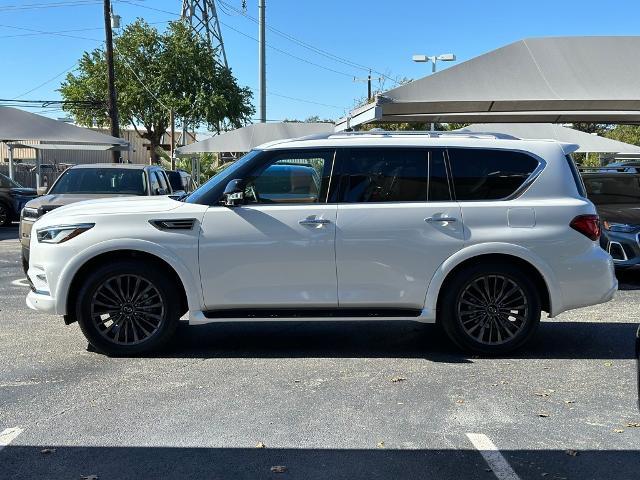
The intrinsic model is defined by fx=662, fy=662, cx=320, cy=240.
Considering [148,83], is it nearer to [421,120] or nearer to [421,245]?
[421,120]

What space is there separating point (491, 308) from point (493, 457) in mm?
2165

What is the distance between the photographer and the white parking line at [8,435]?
4090 millimetres

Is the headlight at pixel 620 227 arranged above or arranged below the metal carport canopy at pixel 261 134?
below

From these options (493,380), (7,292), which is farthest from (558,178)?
(7,292)

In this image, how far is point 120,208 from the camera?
591 centimetres

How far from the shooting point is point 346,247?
5.73m

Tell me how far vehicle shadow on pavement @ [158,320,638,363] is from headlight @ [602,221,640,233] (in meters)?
2.44

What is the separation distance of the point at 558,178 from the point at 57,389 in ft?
14.9

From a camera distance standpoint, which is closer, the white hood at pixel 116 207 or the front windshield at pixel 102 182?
the white hood at pixel 116 207

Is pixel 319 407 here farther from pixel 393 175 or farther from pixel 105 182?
pixel 105 182

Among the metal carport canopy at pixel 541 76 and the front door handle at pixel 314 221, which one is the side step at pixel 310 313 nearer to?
the front door handle at pixel 314 221

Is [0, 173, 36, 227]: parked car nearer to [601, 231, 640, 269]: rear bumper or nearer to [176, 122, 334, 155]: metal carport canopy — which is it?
[176, 122, 334, 155]: metal carport canopy

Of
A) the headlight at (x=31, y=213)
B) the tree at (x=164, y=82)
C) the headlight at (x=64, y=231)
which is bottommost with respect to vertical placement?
the headlight at (x=31, y=213)

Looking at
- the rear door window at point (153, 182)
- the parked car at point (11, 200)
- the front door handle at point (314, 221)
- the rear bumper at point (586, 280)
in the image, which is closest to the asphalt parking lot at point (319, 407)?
the rear bumper at point (586, 280)
